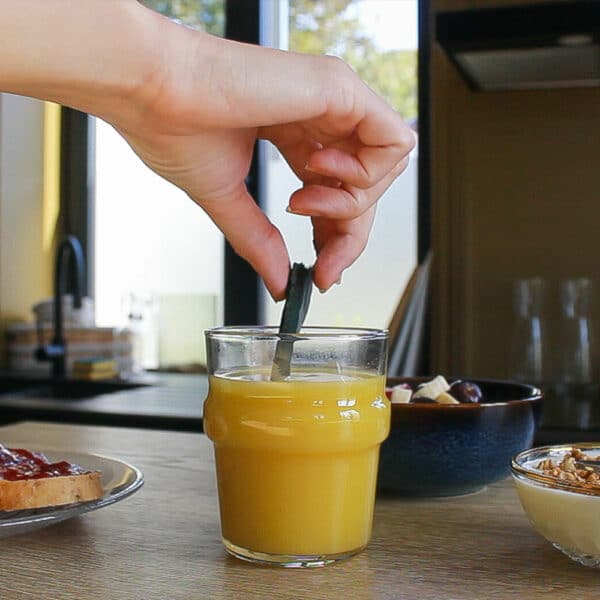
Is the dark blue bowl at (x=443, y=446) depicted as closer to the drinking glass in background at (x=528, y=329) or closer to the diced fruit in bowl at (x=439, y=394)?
the diced fruit in bowl at (x=439, y=394)

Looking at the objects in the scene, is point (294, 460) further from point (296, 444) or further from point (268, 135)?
point (268, 135)

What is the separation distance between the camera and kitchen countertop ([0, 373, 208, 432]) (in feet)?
7.51

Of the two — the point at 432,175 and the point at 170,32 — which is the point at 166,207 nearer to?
the point at 432,175

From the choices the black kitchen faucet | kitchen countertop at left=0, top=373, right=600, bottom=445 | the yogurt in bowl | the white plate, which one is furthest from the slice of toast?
the black kitchen faucet

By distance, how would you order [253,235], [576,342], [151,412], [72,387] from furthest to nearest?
[72,387], [576,342], [151,412], [253,235]

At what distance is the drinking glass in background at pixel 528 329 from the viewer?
2.46 m

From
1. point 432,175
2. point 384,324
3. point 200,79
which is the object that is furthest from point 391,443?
point 384,324

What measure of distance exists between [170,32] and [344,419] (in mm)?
339

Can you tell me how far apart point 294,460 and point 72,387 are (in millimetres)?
2368

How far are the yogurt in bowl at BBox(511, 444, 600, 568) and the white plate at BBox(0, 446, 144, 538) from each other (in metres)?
0.36

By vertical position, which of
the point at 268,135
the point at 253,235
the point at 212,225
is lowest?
the point at 253,235

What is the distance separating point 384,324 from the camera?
2.96m

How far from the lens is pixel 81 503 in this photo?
2.69 feet

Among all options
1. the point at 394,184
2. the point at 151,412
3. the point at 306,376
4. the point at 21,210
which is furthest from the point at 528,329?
the point at 21,210
